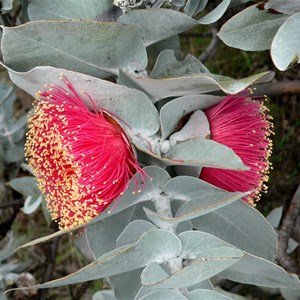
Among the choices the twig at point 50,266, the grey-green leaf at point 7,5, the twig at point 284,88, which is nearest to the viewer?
the grey-green leaf at point 7,5

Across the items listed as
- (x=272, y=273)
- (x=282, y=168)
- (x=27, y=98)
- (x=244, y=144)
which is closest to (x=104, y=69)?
(x=244, y=144)

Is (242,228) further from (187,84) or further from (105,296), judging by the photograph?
(105,296)

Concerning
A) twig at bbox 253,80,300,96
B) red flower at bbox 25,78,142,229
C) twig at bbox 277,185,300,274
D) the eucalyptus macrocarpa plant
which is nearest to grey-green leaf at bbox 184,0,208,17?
the eucalyptus macrocarpa plant

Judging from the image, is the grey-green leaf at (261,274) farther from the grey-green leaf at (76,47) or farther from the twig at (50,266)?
the twig at (50,266)

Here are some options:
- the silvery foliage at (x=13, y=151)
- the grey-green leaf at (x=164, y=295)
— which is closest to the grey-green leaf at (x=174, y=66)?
the grey-green leaf at (x=164, y=295)

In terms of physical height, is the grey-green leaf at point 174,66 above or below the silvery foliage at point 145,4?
below

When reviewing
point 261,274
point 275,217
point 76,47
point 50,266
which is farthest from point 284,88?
point 50,266

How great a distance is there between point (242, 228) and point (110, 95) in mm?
310

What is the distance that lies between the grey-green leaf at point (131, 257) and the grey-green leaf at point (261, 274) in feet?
0.36

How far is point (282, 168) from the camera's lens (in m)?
2.12

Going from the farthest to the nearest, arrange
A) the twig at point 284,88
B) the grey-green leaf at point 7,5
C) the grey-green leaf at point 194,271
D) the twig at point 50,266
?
the twig at point 50,266 → the twig at point 284,88 → the grey-green leaf at point 7,5 → the grey-green leaf at point 194,271

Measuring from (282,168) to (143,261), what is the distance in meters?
1.26

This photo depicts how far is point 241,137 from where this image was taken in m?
1.02

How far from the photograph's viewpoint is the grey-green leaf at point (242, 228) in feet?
3.38
